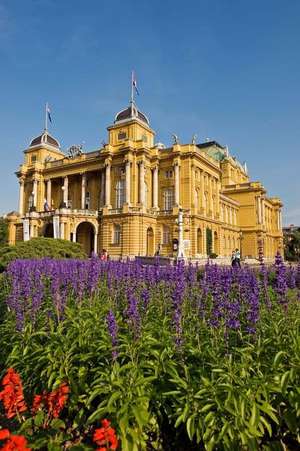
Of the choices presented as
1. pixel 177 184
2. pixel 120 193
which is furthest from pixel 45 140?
pixel 177 184

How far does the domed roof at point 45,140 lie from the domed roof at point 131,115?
1501cm

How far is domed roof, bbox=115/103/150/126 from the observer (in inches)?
1828

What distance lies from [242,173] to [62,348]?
8067cm

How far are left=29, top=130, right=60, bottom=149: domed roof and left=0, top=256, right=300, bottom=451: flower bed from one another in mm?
55935

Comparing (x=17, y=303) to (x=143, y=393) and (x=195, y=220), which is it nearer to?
(x=143, y=393)

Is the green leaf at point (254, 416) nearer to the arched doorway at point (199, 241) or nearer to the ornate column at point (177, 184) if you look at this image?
the ornate column at point (177, 184)

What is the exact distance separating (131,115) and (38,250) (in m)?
29.4

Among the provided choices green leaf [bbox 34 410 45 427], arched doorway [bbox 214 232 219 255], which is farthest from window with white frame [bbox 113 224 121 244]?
green leaf [bbox 34 410 45 427]

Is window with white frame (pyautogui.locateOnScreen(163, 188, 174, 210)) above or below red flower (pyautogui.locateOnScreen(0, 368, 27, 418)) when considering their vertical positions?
above

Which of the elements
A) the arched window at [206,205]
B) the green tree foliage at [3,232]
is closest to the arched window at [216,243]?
the arched window at [206,205]

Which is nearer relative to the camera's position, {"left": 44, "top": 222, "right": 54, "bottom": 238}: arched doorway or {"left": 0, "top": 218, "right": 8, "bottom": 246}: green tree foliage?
{"left": 44, "top": 222, "right": 54, "bottom": 238}: arched doorway

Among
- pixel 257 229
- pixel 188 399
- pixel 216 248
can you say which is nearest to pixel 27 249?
pixel 188 399

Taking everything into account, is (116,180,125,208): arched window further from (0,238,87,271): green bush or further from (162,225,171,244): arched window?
(0,238,87,271): green bush

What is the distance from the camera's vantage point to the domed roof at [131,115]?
1828 inches
